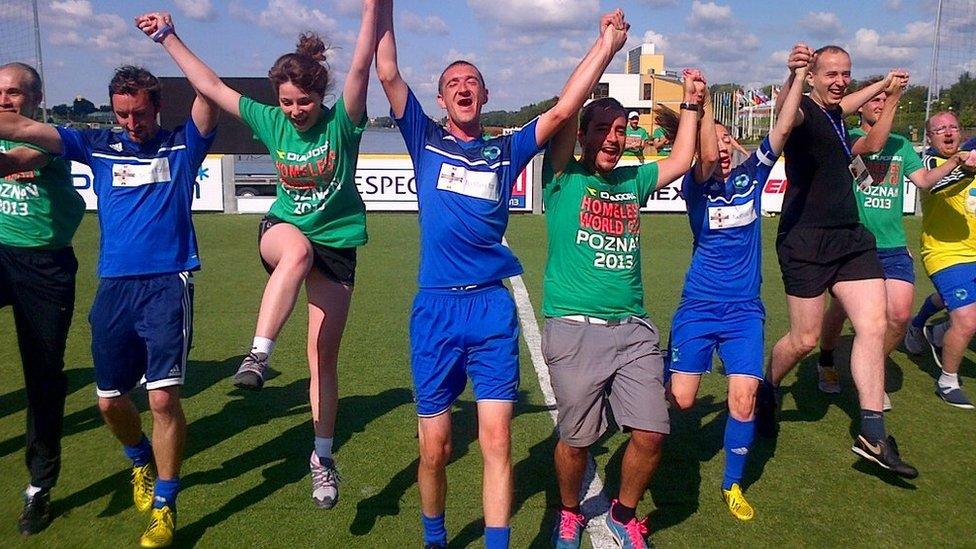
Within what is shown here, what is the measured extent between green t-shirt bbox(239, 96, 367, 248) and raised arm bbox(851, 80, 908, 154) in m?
3.39

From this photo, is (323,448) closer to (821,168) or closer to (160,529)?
(160,529)

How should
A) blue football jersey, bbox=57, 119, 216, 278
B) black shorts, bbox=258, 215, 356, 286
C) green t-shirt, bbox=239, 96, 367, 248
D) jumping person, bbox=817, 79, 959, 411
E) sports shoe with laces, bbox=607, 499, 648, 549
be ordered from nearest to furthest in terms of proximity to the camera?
→ sports shoe with laces, bbox=607, 499, 648, 549
blue football jersey, bbox=57, 119, 216, 278
green t-shirt, bbox=239, 96, 367, 248
black shorts, bbox=258, 215, 356, 286
jumping person, bbox=817, 79, 959, 411

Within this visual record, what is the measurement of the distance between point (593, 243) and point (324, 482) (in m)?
1.96

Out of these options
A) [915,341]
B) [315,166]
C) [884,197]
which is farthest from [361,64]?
[915,341]

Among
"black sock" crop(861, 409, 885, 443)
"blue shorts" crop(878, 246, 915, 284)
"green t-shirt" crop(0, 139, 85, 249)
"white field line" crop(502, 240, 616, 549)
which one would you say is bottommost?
"white field line" crop(502, 240, 616, 549)

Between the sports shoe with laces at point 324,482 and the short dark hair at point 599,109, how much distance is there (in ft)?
7.58

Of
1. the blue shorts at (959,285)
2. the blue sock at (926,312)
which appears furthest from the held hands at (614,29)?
the blue sock at (926,312)

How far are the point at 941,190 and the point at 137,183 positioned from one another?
5.69 metres

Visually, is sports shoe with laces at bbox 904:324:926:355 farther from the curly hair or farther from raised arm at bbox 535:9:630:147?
the curly hair

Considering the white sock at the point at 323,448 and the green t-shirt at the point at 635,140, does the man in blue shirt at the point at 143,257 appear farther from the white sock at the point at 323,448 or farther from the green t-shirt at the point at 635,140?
the green t-shirt at the point at 635,140

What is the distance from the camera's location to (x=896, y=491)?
419 cm

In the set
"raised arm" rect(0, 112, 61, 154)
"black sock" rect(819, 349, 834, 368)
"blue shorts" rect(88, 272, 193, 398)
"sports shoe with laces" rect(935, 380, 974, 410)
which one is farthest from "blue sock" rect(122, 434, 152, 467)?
"sports shoe with laces" rect(935, 380, 974, 410)

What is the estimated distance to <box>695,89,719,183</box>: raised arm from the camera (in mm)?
3820

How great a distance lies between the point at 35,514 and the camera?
146 inches
